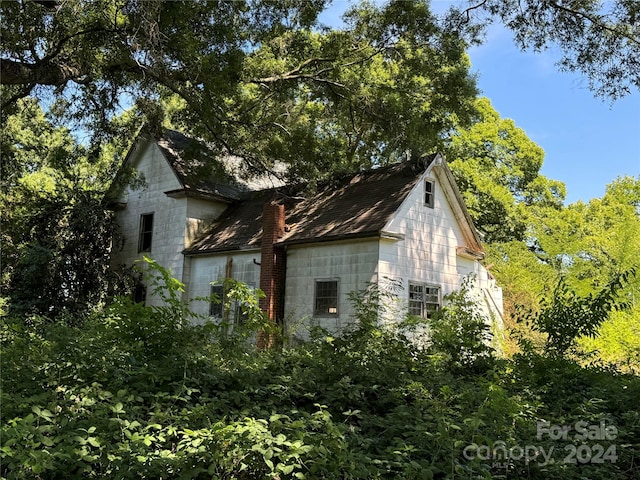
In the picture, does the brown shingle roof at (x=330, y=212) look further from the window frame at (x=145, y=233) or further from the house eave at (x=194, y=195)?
the window frame at (x=145, y=233)

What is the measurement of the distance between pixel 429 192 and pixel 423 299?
3.22 metres

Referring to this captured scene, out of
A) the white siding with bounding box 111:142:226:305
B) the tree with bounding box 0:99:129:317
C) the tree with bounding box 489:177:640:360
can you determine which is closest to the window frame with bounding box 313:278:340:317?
the tree with bounding box 489:177:640:360

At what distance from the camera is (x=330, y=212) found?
1567 centimetres

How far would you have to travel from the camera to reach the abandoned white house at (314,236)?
1401 cm

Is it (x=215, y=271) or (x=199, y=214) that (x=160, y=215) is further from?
(x=215, y=271)

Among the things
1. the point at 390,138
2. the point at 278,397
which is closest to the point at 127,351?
the point at 278,397

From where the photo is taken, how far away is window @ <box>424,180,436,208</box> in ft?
50.7

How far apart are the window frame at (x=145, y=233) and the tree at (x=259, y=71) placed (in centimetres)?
589

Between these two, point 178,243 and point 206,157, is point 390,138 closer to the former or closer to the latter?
point 206,157

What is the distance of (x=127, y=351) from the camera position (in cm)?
541

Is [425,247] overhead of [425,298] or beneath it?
overhead

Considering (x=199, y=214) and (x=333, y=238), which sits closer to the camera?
(x=333, y=238)

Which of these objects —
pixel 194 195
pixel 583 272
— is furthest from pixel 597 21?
pixel 583 272

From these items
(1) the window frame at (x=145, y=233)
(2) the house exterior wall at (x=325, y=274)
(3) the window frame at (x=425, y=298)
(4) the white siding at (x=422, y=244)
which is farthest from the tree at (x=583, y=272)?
(1) the window frame at (x=145, y=233)
